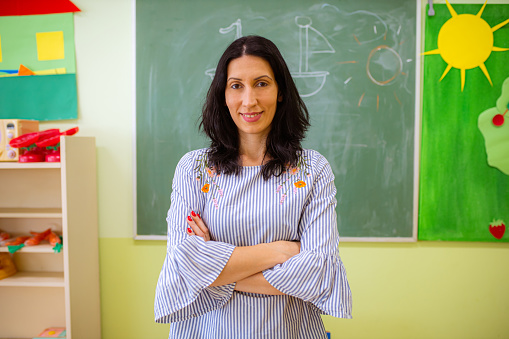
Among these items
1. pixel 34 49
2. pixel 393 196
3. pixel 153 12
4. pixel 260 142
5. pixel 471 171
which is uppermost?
pixel 153 12

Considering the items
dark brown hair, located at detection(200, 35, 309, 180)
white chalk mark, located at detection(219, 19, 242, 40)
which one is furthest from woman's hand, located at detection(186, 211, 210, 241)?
white chalk mark, located at detection(219, 19, 242, 40)

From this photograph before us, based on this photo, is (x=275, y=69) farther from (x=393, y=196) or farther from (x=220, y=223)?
(x=393, y=196)

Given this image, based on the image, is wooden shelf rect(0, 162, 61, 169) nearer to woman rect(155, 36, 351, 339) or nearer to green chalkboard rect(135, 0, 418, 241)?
green chalkboard rect(135, 0, 418, 241)

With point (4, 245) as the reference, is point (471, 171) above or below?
above

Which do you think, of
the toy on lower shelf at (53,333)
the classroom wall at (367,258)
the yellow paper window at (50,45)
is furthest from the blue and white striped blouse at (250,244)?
the yellow paper window at (50,45)

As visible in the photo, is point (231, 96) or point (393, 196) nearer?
point (231, 96)

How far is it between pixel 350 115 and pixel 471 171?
0.81 m

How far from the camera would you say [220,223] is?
118 centimetres

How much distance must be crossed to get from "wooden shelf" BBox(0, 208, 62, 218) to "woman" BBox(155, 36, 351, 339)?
1.24 m

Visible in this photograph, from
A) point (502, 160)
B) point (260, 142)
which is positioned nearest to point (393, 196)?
point (502, 160)

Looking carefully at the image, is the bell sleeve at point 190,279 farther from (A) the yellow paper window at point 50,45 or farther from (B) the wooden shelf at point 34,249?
(A) the yellow paper window at point 50,45

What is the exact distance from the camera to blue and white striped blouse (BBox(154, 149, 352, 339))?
3.61 feet

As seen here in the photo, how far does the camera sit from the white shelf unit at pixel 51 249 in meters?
2.07

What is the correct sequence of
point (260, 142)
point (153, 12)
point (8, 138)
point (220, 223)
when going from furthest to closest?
point (153, 12), point (8, 138), point (260, 142), point (220, 223)
